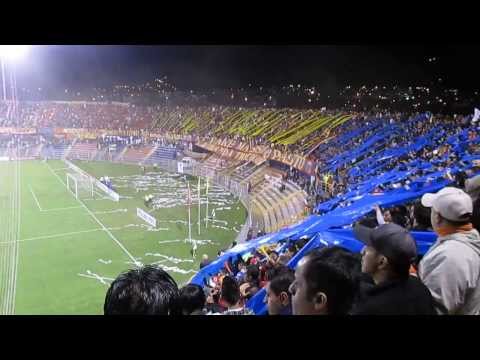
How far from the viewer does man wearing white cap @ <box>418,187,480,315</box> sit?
2.71 m

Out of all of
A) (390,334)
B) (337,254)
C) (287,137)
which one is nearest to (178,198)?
(287,137)

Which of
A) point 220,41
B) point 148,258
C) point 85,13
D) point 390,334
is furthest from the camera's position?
point 148,258

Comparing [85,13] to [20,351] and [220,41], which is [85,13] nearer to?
[220,41]

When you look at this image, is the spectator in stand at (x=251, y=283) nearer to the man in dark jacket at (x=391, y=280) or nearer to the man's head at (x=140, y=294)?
the man in dark jacket at (x=391, y=280)

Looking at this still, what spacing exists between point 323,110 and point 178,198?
1847 mm

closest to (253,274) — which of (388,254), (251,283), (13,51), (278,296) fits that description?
(251,283)

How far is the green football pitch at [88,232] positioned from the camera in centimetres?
445

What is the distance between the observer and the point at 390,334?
3.65 metres

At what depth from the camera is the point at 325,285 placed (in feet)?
7.12

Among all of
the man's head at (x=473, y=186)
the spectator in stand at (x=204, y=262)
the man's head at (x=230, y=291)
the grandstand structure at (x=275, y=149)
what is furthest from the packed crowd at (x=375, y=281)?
the spectator in stand at (x=204, y=262)

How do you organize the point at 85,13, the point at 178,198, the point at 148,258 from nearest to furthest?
the point at 85,13 < the point at 148,258 < the point at 178,198

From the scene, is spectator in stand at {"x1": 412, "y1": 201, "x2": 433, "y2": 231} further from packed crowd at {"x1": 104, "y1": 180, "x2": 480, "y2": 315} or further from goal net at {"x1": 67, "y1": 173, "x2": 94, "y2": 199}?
goal net at {"x1": 67, "y1": 173, "x2": 94, "y2": 199}

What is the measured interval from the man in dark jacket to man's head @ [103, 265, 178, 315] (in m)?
0.91

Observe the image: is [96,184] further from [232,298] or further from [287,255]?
[287,255]
